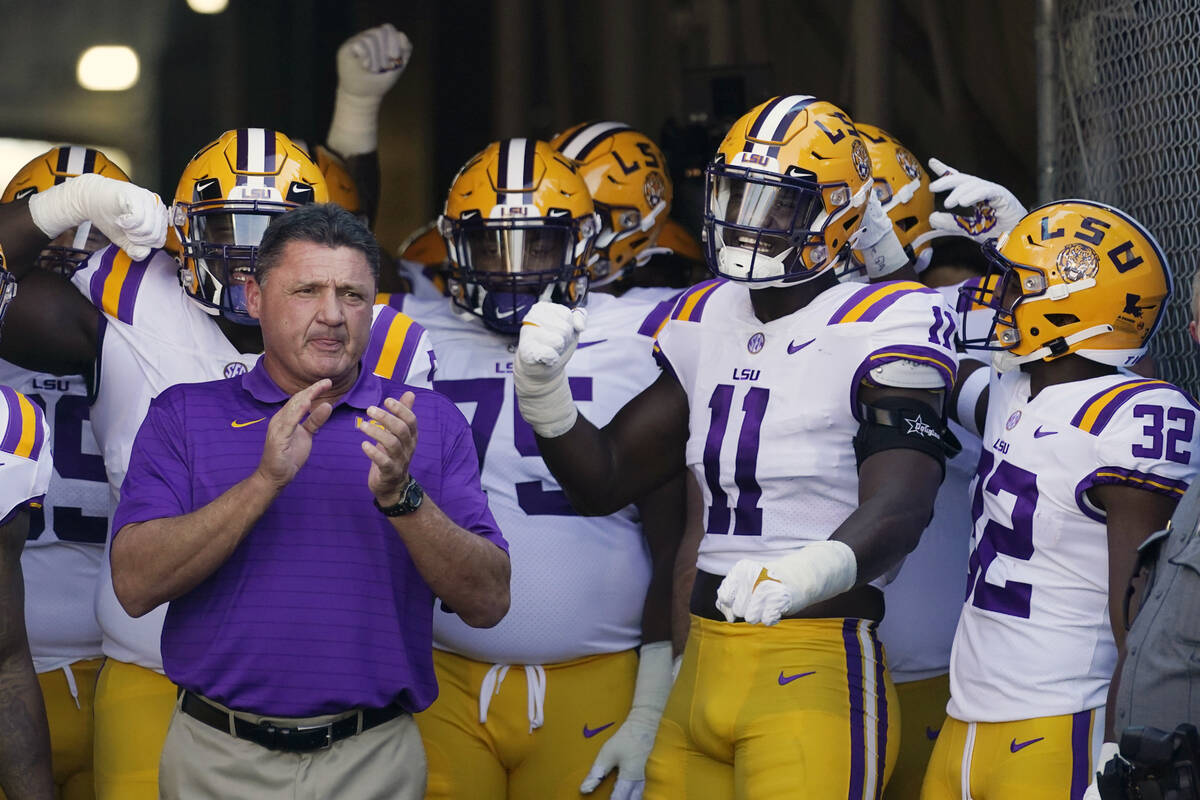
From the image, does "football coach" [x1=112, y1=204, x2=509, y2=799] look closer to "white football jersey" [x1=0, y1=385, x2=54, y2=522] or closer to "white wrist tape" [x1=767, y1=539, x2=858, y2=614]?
"white football jersey" [x1=0, y1=385, x2=54, y2=522]

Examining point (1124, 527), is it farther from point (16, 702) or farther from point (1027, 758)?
point (16, 702)

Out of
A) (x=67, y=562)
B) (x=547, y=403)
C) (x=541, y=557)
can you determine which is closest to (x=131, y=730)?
(x=67, y=562)

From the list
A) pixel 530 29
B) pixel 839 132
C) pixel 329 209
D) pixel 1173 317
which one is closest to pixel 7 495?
pixel 329 209

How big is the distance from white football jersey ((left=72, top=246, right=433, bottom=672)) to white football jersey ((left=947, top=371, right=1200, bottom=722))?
1.22m

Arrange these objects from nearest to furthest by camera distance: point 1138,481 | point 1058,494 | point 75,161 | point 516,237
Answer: point 1138,481 < point 1058,494 < point 516,237 < point 75,161

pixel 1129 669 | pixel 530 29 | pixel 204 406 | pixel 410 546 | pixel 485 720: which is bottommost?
pixel 485 720

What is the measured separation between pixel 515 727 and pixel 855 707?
0.82m

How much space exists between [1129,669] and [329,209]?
1.53m

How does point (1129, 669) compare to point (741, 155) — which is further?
point (741, 155)

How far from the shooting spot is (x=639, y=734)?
333 cm

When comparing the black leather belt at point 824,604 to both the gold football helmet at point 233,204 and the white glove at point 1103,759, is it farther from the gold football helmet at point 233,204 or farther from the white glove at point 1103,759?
the gold football helmet at point 233,204

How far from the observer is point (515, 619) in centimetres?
344

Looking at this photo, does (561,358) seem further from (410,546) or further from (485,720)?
(485,720)

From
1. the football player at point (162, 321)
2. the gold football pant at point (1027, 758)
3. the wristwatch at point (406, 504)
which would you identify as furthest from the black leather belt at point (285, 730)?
the gold football pant at point (1027, 758)
